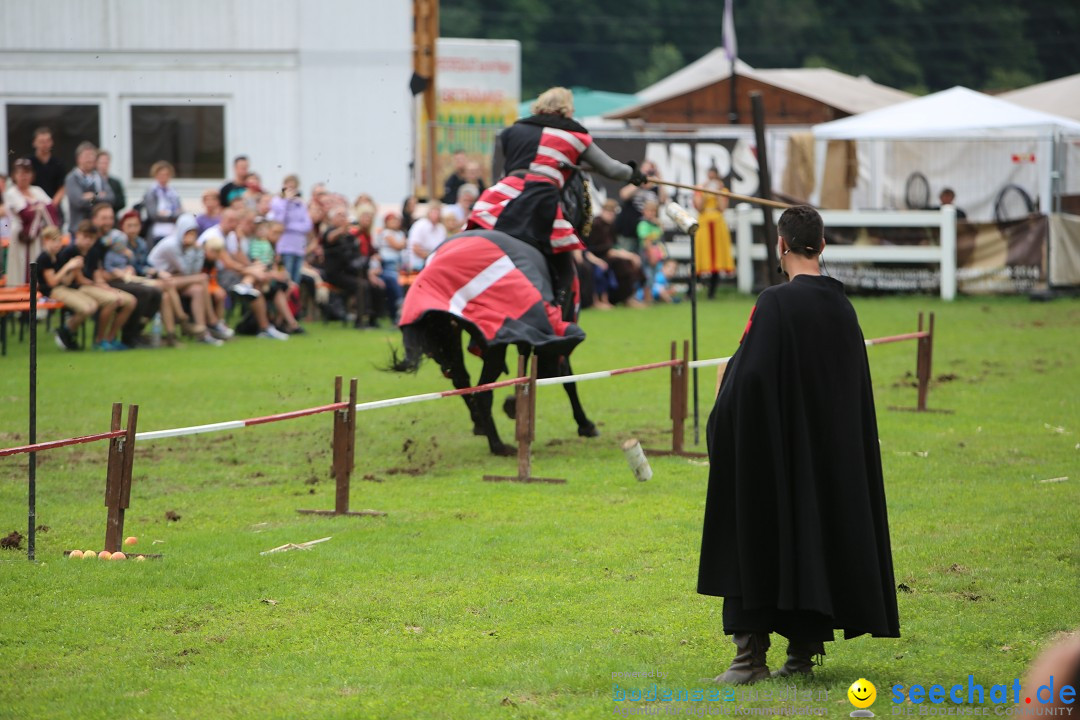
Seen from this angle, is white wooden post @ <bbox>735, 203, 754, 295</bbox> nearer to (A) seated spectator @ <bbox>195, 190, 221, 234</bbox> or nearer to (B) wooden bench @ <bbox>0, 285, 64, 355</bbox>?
(A) seated spectator @ <bbox>195, 190, 221, 234</bbox>

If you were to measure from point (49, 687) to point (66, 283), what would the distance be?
38.3 feet

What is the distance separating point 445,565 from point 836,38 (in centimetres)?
7085

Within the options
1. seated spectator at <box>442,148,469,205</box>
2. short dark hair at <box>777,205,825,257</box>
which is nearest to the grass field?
short dark hair at <box>777,205,825,257</box>

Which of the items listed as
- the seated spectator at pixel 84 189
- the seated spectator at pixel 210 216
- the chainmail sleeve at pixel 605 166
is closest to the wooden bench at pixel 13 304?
the seated spectator at pixel 84 189

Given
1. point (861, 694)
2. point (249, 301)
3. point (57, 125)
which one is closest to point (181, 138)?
point (57, 125)

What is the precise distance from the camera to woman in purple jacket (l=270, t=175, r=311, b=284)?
19.1 m

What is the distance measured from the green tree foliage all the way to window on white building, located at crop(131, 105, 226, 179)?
50.1 metres

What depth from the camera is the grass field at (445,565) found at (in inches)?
217

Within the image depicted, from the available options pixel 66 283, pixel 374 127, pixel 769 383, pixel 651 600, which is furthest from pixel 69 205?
pixel 769 383

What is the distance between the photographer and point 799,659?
5.41 metres

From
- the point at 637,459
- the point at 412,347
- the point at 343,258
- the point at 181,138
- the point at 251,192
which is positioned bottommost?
the point at 637,459

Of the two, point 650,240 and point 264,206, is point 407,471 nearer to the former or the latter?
point 264,206

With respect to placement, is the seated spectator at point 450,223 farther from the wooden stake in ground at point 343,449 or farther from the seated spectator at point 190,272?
the wooden stake in ground at point 343,449

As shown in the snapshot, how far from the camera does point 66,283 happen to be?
53.7 ft
